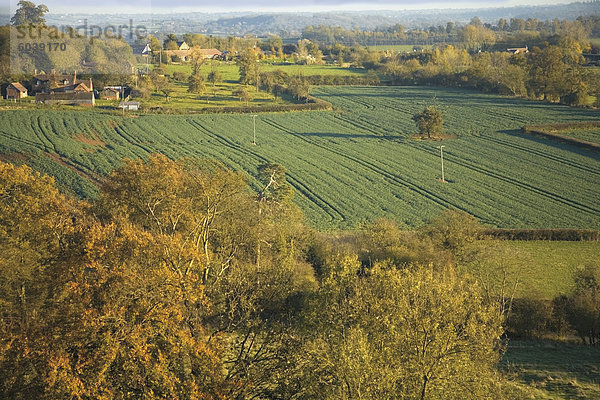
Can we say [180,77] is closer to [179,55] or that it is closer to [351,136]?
[179,55]

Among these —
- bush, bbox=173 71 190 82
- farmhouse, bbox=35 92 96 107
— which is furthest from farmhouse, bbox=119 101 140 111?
bush, bbox=173 71 190 82

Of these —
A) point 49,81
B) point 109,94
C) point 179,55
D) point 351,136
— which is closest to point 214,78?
point 109,94

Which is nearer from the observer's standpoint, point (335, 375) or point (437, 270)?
point (335, 375)

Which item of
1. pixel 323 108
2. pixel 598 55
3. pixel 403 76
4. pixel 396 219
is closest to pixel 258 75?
pixel 323 108

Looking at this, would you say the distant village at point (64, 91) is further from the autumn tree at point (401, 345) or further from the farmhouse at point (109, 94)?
the autumn tree at point (401, 345)

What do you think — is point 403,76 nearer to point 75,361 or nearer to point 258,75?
point 258,75
